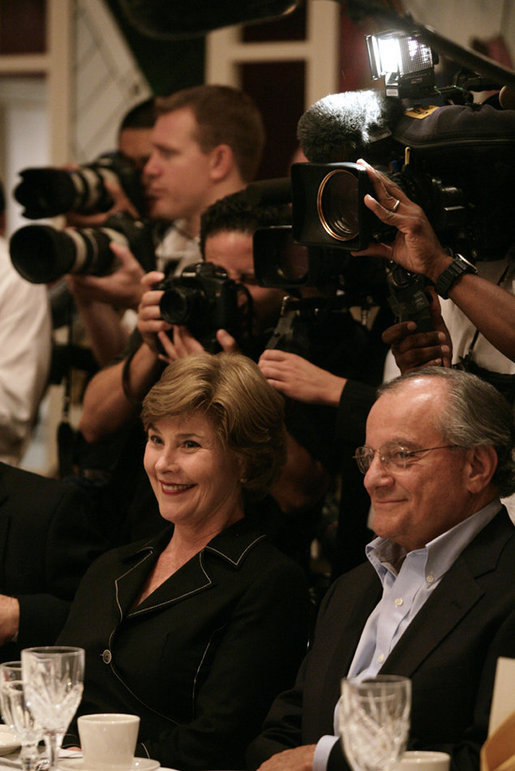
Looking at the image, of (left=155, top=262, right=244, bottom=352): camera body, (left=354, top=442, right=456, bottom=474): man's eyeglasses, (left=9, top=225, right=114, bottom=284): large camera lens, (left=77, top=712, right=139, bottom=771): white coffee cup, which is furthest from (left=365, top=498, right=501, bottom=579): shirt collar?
(left=9, top=225, right=114, bottom=284): large camera lens

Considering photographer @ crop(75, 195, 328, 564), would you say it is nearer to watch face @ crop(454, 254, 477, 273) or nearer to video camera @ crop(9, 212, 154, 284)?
video camera @ crop(9, 212, 154, 284)

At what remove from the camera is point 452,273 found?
2.04 m

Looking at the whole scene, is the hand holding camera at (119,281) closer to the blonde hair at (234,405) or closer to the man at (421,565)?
the blonde hair at (234,405)

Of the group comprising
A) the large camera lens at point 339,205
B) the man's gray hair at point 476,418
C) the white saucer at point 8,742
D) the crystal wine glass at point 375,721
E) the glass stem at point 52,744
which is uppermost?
the large camera lens at point 339,205

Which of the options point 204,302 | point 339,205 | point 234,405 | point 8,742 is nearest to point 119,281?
point 204,302

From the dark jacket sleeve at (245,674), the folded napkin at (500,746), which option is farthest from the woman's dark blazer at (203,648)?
the folded napkin at (500,746)

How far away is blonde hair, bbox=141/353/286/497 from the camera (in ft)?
7.47

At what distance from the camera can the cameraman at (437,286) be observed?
79.7 inches

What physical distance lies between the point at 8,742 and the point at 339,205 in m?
1.08

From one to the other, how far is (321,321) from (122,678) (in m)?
0.86

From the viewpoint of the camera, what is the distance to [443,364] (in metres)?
2.20

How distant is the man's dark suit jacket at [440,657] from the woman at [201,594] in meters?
0.10

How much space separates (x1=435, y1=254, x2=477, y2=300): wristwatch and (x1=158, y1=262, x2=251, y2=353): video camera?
2.14 feet

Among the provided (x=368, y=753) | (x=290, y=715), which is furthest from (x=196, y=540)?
(x=368, y=753)
